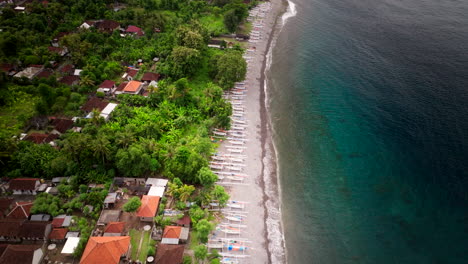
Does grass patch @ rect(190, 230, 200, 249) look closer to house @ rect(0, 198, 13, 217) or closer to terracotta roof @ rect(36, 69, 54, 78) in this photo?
house @ rect(0, 198, 13, 217)

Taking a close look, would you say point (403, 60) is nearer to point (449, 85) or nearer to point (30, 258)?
point (449, 85)

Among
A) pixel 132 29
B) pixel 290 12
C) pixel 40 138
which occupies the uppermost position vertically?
pixel 290 12

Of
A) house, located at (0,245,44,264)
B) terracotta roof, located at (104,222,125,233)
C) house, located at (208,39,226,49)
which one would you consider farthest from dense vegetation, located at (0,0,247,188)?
house, located at (0,245,44,264)

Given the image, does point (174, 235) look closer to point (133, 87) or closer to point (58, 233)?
point (58, 233)

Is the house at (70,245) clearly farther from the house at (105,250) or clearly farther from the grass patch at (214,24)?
the grass patch at (214,24)

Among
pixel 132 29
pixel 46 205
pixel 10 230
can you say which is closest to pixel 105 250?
pixel 46 205
